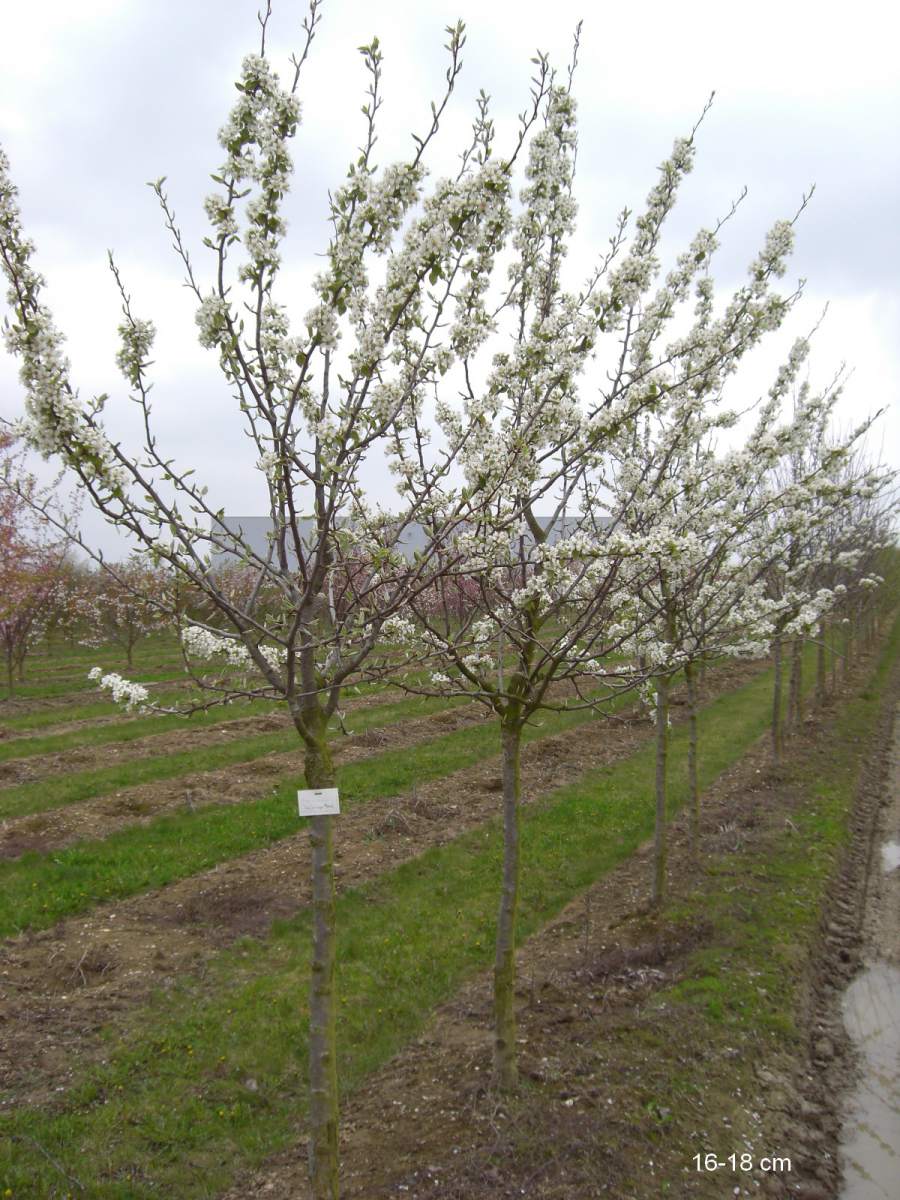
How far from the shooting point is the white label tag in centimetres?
371

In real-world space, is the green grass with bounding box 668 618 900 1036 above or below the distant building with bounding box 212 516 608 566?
below

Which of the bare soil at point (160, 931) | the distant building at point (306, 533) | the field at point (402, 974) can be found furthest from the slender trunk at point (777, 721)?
the distant building at point (306, 533)

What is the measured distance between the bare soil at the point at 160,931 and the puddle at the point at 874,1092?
127 inches

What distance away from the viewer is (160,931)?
771 cm

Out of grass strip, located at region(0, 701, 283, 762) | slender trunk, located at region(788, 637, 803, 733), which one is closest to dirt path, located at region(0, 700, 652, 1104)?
grass strip, located at region(0, 701, 283, 762)

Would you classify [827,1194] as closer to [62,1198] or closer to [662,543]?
[662,543]

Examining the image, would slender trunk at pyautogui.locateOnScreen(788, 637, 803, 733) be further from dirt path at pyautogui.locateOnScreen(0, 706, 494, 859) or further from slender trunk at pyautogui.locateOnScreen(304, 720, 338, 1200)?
slender trunk at pyautogui.locateOnScreen(304, 720, 338, 1200)

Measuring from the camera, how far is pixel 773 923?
307 inches

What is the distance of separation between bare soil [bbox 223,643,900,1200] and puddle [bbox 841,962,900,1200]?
137mm

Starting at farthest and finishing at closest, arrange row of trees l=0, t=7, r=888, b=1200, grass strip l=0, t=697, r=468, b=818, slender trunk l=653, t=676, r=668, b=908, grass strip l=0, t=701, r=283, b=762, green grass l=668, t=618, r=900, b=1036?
grass strip l=0, t=701, r=283, b=762, grass strip l=0, t=697, r=468, b=818, slender trunk l=653, t=676, r=668, b=908, green grass l=668, t=618, r=900, b=1036, row of trees l=0, t=7, r=888, b=1200

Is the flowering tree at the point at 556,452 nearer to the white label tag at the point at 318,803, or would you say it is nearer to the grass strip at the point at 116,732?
the white label tag at the point at 318,803

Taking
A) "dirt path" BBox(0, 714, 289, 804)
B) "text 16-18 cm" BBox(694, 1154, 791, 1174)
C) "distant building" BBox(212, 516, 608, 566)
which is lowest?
"text 16-18 cm" BBox(694, 1154, 791, 1174)

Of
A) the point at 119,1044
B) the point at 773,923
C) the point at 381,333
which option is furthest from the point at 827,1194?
the point at 381,333

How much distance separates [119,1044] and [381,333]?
5.60m
